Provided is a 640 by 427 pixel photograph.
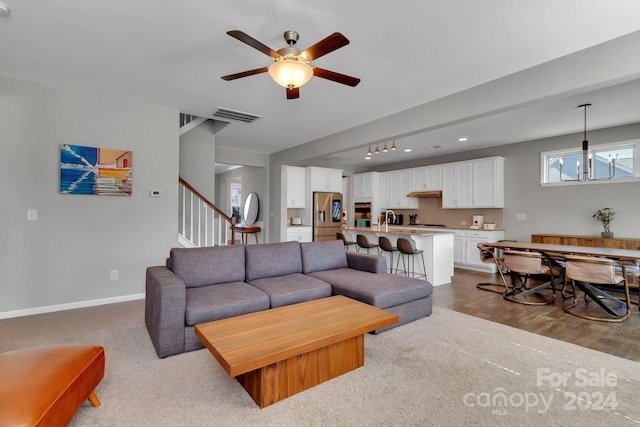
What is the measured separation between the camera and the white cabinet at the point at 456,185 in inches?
261

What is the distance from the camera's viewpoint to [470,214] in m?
6.92

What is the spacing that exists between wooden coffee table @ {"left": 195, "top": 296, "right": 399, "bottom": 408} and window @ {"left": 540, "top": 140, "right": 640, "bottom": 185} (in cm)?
428

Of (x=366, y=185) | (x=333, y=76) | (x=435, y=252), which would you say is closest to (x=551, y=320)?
(x=435, y=252)

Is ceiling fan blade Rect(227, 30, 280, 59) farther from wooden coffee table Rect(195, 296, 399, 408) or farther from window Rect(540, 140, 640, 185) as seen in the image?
window Rect(540, 140, 640, 185)

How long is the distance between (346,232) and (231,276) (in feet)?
11.4

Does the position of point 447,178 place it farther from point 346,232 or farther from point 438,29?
point 438,29

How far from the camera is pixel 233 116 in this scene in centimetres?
464

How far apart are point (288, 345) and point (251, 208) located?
6918 mm

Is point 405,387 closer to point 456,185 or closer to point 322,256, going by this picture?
point 322,256

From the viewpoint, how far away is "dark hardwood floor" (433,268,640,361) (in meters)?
2.73

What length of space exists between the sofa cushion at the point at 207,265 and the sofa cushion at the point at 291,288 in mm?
256

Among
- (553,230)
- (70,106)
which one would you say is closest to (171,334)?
(70,106)

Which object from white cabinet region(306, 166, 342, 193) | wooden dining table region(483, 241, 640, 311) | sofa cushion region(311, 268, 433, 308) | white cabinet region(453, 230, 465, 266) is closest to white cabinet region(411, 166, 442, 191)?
white cabinet region(453, 230, 465, 266)

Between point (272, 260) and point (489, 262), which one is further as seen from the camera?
point (489, 262)
